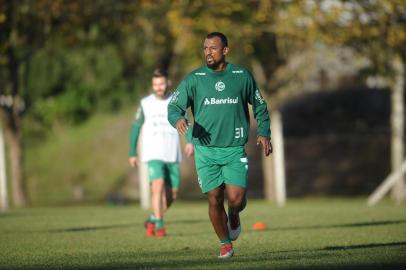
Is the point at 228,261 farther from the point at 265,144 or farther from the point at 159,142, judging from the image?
the point at 159,142

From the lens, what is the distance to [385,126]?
1630 inches

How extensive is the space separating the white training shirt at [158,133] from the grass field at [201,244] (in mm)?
1182

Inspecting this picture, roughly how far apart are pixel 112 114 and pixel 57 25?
18.5 metres

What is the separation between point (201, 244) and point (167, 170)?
262 cm

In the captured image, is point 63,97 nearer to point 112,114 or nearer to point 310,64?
point 112,114

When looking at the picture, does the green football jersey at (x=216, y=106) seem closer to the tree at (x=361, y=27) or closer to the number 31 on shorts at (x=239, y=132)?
the number 31 on shorts at (x=239, y=132)

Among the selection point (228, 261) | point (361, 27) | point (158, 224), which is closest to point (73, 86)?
point (361, 27)

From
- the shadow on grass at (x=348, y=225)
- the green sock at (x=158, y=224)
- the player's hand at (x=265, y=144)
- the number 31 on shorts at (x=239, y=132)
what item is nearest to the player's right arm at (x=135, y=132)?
the green sock at (x=158, y=224)

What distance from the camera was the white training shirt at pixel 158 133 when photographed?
49.5ft

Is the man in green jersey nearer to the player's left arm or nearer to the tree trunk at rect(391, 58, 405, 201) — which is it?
the player's left arm

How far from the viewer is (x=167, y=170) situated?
15328mm

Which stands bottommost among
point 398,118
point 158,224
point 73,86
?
point 158,224

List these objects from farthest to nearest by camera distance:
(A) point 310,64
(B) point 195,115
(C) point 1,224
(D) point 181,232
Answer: (A) point 310,64 < (C) point 1,224 < (D) point 181,232 < (B) point 195,115

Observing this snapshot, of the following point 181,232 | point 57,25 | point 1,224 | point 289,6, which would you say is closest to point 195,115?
point 181,232
